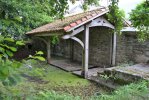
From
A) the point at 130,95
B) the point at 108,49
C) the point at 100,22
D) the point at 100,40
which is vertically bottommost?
the point at 130,95

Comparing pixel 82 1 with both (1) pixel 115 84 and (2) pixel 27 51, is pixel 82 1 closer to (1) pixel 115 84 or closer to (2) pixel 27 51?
(1) pixel 115 84

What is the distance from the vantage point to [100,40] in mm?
10391

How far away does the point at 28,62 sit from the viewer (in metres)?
1.39

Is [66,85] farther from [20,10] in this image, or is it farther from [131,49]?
[20,10]

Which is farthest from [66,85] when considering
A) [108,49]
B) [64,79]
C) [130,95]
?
[130,95]


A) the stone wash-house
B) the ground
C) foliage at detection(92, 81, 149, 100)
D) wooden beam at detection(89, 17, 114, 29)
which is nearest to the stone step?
the ground

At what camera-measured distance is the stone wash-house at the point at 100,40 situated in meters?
7.89

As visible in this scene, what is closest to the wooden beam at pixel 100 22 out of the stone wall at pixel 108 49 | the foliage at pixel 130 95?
the stone wall at pixel 108 49

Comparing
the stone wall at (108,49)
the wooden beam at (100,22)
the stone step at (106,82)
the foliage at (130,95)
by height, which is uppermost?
the wooden beam at (100,22)

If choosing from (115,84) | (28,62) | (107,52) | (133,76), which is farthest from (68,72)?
(28,62)

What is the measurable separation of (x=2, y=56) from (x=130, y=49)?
27.1ft

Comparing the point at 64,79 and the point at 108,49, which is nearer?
the point at 64,79

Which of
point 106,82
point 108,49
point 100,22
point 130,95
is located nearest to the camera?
point 130,95

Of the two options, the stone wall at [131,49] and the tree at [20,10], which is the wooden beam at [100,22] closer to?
the stone wall at [131,49]
